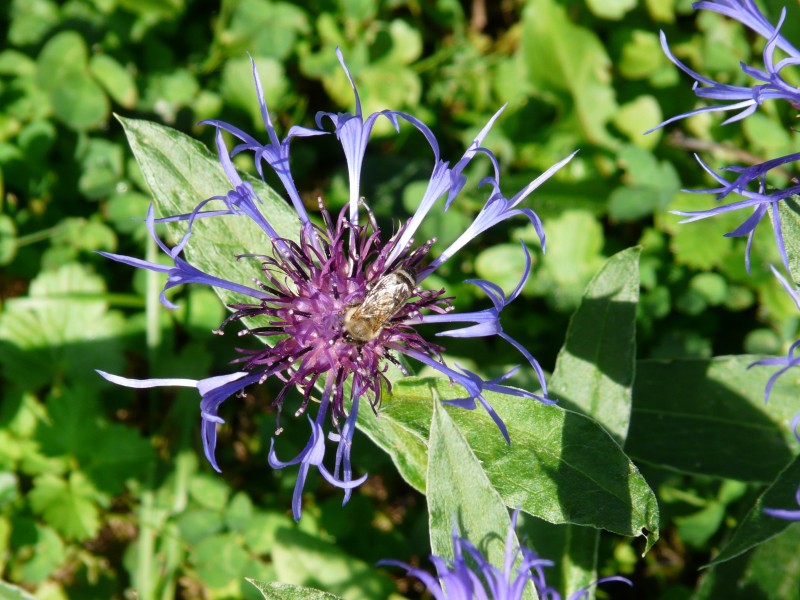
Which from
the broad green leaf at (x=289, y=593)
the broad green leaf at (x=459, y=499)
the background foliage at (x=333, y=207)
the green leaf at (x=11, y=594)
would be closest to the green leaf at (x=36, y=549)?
the background foliage at (x=333, y=207)

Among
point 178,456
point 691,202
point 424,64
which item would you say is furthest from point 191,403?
point 691,202

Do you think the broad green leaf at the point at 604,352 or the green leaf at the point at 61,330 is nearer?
the broad green leaf at the point at 604,352

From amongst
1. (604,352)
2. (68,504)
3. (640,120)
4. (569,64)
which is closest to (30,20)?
(68,504)

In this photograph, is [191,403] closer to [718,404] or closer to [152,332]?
[152,332]

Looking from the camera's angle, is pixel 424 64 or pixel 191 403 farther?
pixel 424 64

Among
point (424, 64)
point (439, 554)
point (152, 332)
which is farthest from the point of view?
point (424, 64)

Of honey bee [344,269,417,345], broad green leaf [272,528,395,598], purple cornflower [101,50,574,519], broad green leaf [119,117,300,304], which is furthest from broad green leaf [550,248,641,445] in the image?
broad green leaf [272,528,395,598]

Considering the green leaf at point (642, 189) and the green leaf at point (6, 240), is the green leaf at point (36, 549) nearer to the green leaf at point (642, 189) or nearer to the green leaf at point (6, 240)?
the green leaf at point (6, 240)
